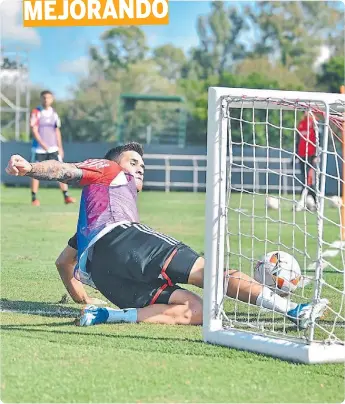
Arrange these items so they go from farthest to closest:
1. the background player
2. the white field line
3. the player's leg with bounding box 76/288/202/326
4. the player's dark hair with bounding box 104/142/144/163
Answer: the background player → the player's dark hair with bounding box 104/142/144/163 → the white field line → the player's leg with bounding box 76/288/202/326

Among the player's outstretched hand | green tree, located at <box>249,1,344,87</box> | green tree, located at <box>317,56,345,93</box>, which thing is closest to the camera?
the player's outstretched hand

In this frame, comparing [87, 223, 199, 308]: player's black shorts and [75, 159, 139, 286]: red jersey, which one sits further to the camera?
[75, 159, 139, 286]: red jersey

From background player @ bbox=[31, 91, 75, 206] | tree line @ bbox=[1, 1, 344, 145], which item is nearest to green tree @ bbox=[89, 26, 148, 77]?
tree line @ bbox=[1, 1, 344, 145]

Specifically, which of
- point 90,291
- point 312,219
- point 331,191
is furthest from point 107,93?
point 90,291

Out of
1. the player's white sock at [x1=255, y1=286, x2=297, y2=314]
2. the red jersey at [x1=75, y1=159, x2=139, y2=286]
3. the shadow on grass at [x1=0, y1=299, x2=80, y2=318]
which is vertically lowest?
the shadow on grass at [x1=0, y1=299, x2=80, y2=318]

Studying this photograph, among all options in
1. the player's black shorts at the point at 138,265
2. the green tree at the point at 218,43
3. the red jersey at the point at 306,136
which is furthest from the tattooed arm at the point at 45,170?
the green tree at the point at 218,43

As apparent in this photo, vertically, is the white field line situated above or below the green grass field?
below

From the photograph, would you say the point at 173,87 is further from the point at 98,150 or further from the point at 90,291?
the point at 90,291

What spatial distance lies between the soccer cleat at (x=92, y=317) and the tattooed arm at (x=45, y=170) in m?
0.86

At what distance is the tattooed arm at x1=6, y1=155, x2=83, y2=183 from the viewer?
5719mm

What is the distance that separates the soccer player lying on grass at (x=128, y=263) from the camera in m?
6.01

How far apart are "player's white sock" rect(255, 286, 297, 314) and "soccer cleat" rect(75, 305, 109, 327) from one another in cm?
101

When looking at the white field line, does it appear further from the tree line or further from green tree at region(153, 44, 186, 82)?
green tree at region(153, 44, 186, 82)

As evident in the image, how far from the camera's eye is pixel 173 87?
210 feet
